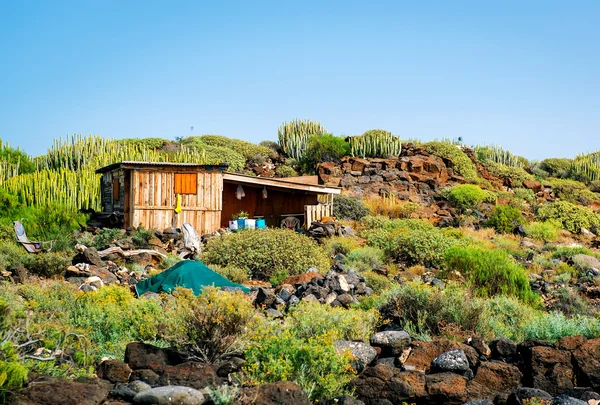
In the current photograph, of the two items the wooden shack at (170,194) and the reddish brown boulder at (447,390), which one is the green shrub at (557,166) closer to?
the wooden shack at (170,194)

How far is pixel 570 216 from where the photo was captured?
28.2 meters

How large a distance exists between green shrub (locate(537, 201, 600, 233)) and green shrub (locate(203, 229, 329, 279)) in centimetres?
1606

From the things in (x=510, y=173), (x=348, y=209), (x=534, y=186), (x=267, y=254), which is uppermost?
(x=510, y=173)

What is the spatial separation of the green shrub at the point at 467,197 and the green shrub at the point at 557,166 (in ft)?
45.2

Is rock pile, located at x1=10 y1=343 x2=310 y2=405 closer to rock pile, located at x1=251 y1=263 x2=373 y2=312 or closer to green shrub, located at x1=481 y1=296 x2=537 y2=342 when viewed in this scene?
rock pile, located at x1=251 y1=263 x2=373 y2=312

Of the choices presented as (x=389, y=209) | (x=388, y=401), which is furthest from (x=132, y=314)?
(x=389, y=209)

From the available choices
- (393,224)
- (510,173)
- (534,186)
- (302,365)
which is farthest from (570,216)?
(302,365)

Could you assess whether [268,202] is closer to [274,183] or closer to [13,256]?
[274,183]

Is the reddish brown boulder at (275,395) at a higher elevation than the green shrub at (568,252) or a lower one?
lower

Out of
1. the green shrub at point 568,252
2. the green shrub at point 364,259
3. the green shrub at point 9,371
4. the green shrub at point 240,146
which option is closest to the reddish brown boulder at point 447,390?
the green shrub at point 9,371

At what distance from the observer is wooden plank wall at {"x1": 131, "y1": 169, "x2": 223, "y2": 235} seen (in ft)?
66.3

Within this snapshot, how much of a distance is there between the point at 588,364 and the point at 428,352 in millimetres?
1584

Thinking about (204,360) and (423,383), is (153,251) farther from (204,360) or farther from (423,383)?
(423,383)

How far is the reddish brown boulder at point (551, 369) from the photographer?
6.16 metres
